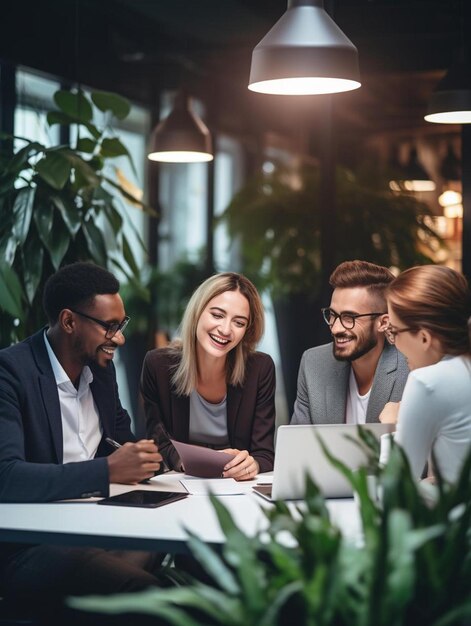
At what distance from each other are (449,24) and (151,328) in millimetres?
2942

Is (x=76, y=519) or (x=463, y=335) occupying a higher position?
(x=463, y=335)

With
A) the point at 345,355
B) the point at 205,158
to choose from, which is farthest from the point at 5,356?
the point at 205,158

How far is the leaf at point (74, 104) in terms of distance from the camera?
463 centimetres

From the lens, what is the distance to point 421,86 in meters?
6.24

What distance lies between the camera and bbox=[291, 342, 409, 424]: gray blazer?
3523 millimetres

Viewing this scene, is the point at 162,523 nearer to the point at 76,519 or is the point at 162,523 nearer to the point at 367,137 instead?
the point at 76,519

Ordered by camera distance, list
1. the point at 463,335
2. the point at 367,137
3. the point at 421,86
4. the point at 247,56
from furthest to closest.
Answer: the point at 367,137, the point at 421,86, the point at 247,56, the point at 463,335

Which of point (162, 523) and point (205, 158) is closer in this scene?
point (162, 523)

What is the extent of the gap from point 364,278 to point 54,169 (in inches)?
58.7

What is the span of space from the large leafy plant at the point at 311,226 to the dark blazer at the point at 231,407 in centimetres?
256

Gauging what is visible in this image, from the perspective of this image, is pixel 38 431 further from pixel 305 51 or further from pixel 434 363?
pixel 305 51

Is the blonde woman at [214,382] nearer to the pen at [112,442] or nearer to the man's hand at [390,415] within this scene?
the pen at [112,442]

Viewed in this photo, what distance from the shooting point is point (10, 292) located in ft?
12.9

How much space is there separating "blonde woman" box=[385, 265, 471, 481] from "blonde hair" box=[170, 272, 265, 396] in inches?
42.8
